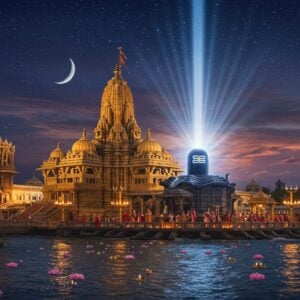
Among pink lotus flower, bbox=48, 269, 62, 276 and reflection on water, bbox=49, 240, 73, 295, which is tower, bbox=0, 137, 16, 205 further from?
pink lotus flower, bbox=48, 269, 62, 276

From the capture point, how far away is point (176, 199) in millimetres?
101875

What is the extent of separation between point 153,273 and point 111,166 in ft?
277

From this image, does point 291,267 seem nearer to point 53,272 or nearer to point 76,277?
point 76,277

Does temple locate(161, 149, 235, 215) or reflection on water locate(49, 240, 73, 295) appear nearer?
reflection on water locate(49, 240, 73, 295)

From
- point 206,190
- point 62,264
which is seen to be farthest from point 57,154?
point 62,264

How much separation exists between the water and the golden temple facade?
170ft

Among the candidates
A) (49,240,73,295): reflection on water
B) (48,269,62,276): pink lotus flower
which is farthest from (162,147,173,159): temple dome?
(48,269,62,276): pink lotus flower

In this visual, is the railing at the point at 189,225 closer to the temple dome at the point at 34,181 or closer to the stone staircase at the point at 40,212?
the stone staircase at the point at 40,212

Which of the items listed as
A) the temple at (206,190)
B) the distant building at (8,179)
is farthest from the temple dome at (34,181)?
the temple at (206,190)

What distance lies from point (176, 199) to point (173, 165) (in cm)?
2960

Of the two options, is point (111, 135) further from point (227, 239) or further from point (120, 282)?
point (120, 282)

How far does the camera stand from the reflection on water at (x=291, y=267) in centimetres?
4006

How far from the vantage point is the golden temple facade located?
123312mm

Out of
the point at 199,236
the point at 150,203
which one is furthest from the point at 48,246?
the point at 150,203
